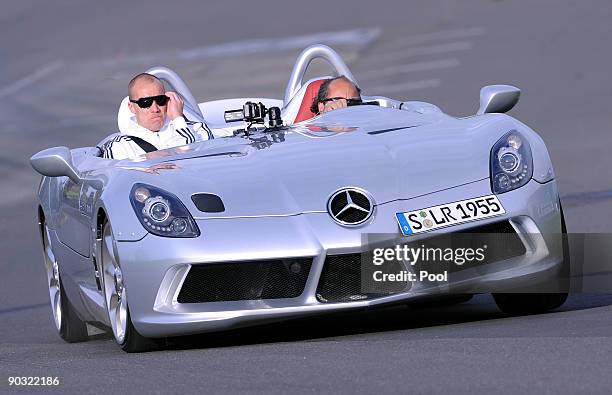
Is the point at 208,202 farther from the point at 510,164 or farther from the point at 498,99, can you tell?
the point at 498,99

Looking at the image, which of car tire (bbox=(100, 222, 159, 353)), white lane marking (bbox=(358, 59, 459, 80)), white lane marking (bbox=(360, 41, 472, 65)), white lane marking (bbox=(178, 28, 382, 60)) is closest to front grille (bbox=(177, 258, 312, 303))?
car tire (bbox=(100, 222, 159, 353))

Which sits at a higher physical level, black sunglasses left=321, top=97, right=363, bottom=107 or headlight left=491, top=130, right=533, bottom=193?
headlight left=491, top=130, right=533, bottom=193

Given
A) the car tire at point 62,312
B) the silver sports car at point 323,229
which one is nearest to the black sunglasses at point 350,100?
the silver sports car at point 323,229

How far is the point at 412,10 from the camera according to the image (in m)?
27.7

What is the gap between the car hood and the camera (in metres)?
7.79

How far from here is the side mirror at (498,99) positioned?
9312mm

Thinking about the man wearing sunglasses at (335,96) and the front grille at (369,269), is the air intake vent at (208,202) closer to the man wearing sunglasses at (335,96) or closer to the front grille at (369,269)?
the front grille at (369,269)

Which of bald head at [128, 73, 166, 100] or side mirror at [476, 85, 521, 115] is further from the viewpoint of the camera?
bald head at [128, 73, 166, 100]

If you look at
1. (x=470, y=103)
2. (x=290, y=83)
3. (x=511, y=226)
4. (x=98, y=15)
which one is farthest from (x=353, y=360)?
(x=98, y=15)

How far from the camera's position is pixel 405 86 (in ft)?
67.4

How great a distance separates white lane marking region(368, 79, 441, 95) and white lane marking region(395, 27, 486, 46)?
11.1ft

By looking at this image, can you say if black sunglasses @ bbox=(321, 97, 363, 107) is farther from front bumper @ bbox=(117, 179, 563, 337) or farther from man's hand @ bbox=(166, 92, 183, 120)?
front bumper @ bbox=(117, 179, 563, 337)

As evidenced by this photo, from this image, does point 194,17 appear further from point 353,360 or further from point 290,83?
point 353,360

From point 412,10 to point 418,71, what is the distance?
6267mm
